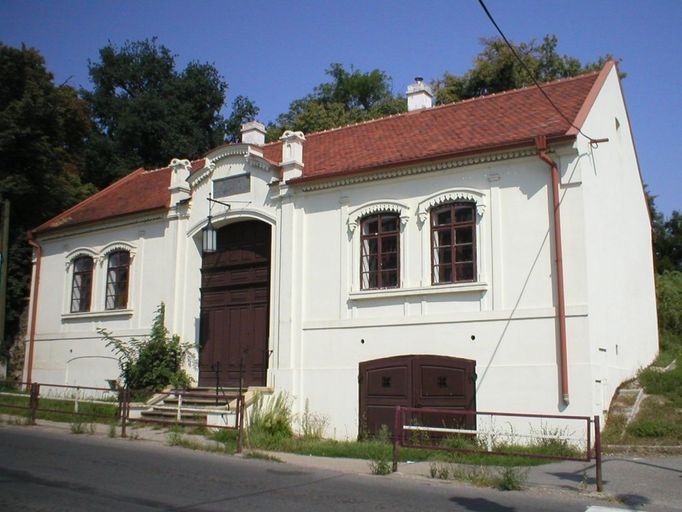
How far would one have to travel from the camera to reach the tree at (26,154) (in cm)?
2609

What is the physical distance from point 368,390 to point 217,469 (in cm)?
547

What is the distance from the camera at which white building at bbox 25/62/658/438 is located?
46.0 feet

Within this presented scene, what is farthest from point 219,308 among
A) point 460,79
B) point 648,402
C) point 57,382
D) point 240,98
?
point 240,98

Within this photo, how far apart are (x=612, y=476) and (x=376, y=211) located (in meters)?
7.92

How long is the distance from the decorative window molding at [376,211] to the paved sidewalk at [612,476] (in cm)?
568

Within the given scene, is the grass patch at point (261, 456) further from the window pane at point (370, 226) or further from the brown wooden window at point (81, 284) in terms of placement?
the brown wooden window at point (81, 284)

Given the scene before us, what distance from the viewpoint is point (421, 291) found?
15297 millimetres

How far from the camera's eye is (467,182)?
15.2m

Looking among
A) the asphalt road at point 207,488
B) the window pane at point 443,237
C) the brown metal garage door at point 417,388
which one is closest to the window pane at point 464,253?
the window pane at point 443,237

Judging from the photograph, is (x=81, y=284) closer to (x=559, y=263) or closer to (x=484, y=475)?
(x=559, y=263)

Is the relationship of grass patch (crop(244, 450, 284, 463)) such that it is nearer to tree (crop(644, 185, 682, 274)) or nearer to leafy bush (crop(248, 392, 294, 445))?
leafy bush (crop(248, 392, 294, 445))

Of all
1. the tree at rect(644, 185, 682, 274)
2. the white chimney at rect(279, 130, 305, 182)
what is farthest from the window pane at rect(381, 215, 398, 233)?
the tree at rect(644, 185, 682, 274)

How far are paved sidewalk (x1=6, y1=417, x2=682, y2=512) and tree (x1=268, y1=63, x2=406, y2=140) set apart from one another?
26.6m

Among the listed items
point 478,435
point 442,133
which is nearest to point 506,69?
point 442,133
